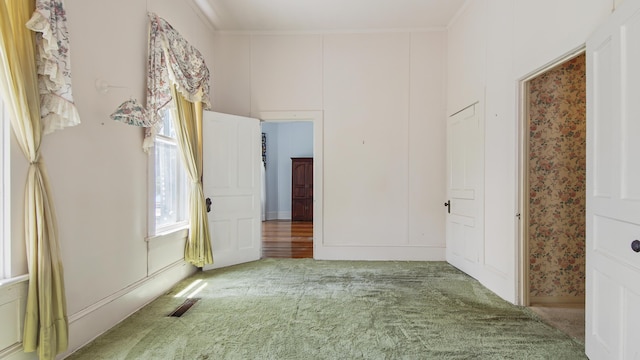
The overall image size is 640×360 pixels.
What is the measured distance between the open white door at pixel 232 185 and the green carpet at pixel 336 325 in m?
0.69

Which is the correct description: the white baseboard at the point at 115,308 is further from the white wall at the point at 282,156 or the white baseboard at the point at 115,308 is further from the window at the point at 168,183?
the white wall at the point at 282,156

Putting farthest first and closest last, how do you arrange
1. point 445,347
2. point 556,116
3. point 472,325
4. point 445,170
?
1. point 445,170
2. point 556,116
3. point 472,325
4. point 445,347

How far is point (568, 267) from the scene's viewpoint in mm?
3244

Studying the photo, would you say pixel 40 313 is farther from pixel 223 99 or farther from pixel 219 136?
pixel 223 99

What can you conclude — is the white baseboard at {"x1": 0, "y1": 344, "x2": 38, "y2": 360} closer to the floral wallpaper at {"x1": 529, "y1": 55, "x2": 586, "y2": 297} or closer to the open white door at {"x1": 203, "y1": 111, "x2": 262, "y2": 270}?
the open white door at {"x1": 203, "y1": 111, "x2": 262, "y2": 270}

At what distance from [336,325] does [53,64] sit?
2654 mm

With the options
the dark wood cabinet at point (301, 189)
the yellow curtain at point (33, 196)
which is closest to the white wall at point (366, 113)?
the yellow curtain at point (33, 196)

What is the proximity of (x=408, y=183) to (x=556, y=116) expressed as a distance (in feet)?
7.02

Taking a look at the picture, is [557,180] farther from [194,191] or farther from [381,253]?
[194,191]

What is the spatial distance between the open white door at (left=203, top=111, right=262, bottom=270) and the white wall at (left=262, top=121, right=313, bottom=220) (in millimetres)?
5066

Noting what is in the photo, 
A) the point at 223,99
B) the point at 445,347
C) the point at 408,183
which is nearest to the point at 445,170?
the point at 408,183

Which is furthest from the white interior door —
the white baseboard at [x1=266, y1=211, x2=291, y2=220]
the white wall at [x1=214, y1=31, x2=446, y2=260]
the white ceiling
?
the white baseboard at [x1=266, y1=211, x2=291, y2=220]

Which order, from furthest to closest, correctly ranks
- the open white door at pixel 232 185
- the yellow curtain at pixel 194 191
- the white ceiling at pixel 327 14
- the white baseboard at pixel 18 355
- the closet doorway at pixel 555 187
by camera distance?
the open white door at pixel 232 185 → the white ceiling at pixel 327 14 → the yellow curtain at pixel 194 191 → the closet doorway at pixel 555 187 → the white baseboard at pixel 18 355
